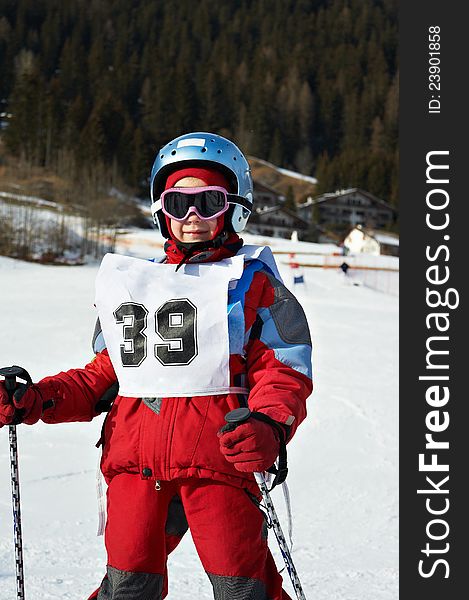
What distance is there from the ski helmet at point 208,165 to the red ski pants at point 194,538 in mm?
807

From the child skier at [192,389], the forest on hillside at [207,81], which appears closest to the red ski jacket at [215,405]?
the child skier at [192,389]

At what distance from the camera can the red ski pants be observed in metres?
1.88

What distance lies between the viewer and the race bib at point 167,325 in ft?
Result: 6.51

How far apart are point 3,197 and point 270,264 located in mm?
34407

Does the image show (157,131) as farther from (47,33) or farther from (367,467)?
(367,467)

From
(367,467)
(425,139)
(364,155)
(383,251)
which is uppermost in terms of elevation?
(364,155)

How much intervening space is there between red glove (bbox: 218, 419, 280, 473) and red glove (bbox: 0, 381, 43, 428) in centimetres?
60

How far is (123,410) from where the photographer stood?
2031 millimetres

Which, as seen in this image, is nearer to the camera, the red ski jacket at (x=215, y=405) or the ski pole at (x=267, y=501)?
the ski pole at (x=267, y=501)

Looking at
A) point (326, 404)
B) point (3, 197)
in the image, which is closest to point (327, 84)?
point (3, 197)

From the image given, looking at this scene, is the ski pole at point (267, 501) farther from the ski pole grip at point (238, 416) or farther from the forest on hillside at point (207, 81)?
the forest on hillside at point (207, 81)

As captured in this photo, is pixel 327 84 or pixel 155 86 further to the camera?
pixel 327 84

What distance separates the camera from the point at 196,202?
86.2 inches

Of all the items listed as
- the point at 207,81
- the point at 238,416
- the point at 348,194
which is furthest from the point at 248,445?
the point at 207,81
